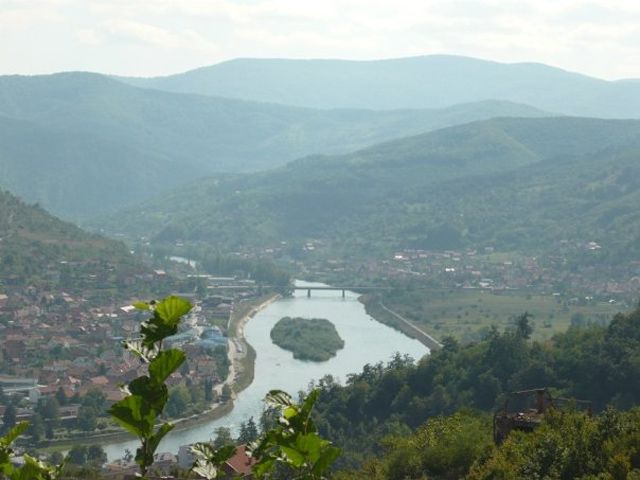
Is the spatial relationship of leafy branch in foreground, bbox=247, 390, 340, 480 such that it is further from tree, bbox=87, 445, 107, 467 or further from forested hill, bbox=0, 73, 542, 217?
forested hill, bbox=0, 73, 542, 217

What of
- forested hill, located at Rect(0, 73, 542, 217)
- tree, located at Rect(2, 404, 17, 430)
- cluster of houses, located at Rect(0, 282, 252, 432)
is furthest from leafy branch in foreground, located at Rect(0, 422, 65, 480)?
forested hill, located at Rect(0, 73, 542, 217)

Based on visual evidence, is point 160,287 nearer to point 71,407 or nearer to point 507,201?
point 71,407

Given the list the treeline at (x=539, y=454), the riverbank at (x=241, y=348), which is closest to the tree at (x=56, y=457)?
the riverbank at (x=241, y=348)

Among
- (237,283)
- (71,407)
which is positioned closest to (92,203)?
(237,283)

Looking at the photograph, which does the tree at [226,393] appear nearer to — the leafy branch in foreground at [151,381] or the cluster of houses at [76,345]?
the cluster of houses at [76,345]

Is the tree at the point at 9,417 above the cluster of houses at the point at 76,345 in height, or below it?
above

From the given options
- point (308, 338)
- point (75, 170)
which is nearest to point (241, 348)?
point (308, 338)
